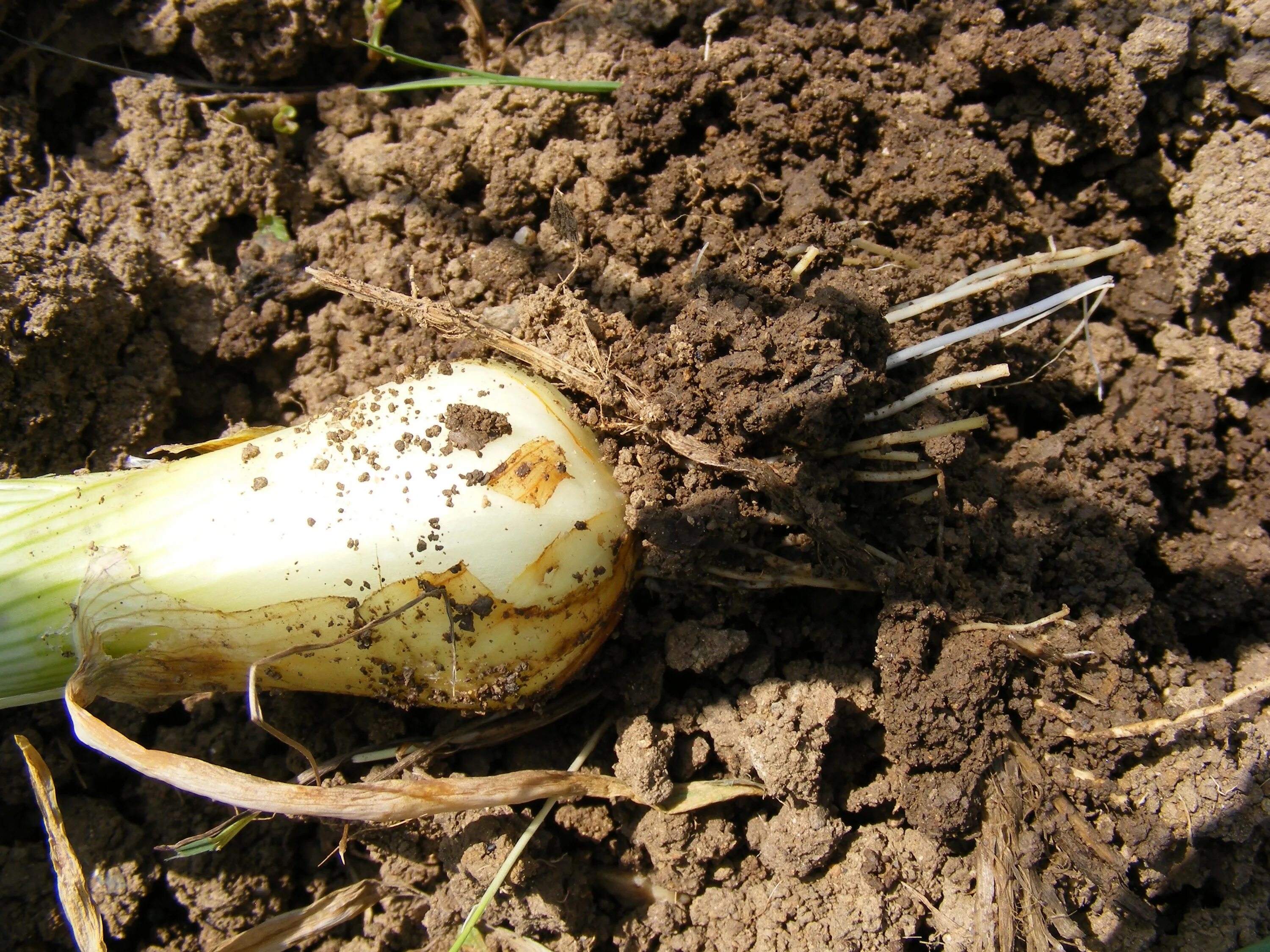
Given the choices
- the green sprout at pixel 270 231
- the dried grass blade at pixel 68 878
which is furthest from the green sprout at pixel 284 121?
the dried grass blade at pixel 68 878

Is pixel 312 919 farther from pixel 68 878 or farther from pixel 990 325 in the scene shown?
pixel 990 325

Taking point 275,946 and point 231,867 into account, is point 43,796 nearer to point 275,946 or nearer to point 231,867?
point 231,867

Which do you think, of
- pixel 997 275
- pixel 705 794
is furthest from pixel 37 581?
pixel 997 275

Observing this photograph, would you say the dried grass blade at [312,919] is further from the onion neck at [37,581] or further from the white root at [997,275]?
the white root at [997,275]

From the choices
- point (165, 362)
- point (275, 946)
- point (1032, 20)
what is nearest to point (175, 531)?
point (165, 362)

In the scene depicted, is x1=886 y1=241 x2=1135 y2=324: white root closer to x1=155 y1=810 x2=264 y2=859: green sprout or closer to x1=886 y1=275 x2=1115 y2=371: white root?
x1=886 y1=275 x2=1115 y2=371: white root

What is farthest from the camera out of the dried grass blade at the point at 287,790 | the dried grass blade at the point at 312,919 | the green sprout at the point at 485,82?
the green sprout at the point at 485,82
